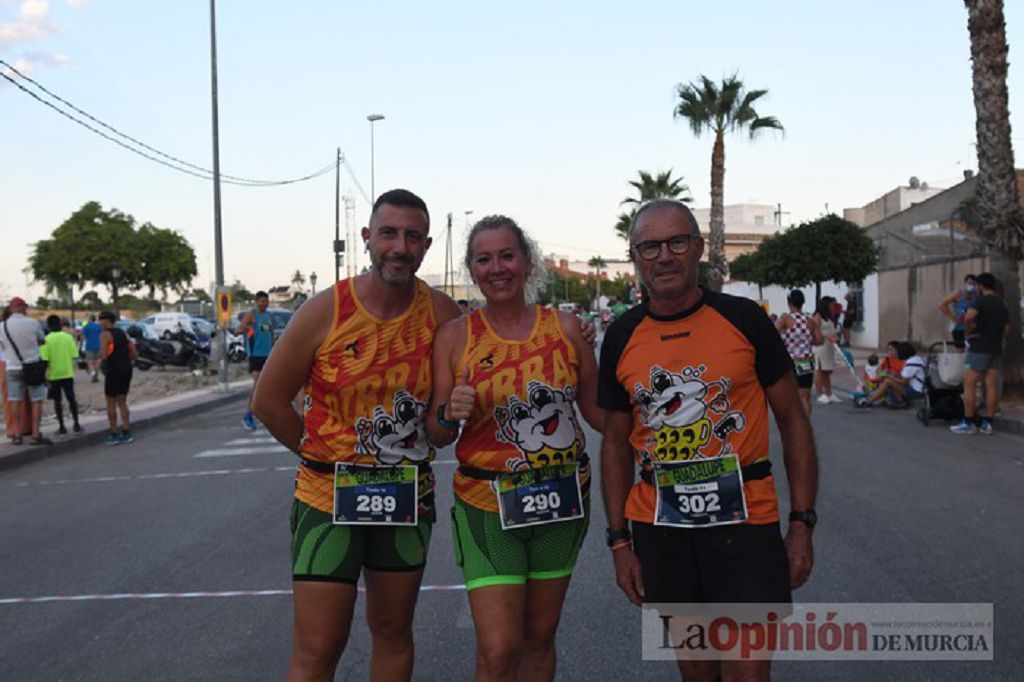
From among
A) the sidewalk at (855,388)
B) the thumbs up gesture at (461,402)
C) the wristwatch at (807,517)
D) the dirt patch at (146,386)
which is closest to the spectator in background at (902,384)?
the sidewalk at (855,388)

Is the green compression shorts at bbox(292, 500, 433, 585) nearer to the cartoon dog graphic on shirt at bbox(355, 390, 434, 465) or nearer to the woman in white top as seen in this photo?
the cartoon dog graphic on shirt at bbox(355, 390, 434, 465)

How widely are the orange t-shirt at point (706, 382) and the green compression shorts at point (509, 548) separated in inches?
13.8

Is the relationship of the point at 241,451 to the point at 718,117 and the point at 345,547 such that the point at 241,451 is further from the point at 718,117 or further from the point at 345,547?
the point at 718,117

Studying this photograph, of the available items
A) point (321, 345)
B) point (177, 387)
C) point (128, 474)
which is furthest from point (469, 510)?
point (177, 387)

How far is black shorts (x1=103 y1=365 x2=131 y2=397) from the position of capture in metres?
12.7

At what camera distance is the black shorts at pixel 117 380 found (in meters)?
12.7

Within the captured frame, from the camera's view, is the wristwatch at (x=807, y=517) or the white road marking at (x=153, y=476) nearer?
the wristwatch at (x=807, y=517)

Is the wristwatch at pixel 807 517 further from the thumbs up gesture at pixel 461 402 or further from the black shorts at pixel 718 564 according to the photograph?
the thumbs up gesture at pixel 461 402

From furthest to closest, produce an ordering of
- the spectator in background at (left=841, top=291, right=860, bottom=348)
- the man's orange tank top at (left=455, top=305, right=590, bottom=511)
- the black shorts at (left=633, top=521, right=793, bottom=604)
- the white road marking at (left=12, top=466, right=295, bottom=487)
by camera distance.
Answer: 1. the spectator in background at (left=841, top=291, right=860, bottom=348)
2. the white road marking at (left=12, top=466, right=295, bottom=487)
3. the man's orange tank top at (left=455, top=305, right=590, bottom=511)
4. the black shorts at (left=633, top=521, right=793, bottom=604)

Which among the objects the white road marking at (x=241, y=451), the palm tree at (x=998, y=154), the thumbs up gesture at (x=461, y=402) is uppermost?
the palm tree at (x=998, y=154)

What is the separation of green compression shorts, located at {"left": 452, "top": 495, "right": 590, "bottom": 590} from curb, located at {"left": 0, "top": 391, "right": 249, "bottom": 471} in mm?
9960

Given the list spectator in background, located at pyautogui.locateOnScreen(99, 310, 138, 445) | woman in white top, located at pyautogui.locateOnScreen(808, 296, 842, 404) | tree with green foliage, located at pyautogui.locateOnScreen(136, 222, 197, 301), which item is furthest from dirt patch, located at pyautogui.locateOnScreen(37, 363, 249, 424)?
tree with green foliage, located at pyautogui.locateOnScreen(136, 222, 197, 301)

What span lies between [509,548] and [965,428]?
1016 cm

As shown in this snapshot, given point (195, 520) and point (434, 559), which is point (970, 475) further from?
point (195, 520)
